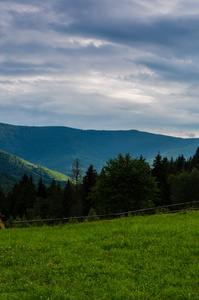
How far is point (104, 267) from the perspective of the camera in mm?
11383

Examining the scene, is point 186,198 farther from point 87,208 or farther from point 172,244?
point 172,244

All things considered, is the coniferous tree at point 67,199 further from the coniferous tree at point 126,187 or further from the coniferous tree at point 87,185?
the coniferous tree at point 126,187

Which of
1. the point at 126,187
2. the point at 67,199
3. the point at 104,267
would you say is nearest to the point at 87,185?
the point at 67,199

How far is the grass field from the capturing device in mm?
9211

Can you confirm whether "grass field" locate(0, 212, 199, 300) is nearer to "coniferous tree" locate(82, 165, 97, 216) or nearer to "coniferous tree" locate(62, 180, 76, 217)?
"coniferous tree" locate(82, 165, 97, 216)

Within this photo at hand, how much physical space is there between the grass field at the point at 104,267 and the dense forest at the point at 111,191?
2939 cm

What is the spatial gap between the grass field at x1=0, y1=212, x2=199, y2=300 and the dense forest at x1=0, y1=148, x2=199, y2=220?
29.4 meters

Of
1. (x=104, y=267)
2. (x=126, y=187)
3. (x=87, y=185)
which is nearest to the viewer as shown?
(x=104, y=267)

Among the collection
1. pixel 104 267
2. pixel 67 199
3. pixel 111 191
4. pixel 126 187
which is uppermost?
pixel 126 187

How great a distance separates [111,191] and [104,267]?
112 ft

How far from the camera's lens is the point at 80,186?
284 feet

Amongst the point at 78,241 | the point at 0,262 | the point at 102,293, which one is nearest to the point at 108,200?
the point at 78,241

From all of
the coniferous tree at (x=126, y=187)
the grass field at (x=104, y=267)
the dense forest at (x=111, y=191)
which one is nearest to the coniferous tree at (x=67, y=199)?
the dense forest at (x=111, y=191)

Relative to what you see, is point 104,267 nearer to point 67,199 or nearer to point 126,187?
point 126,187
